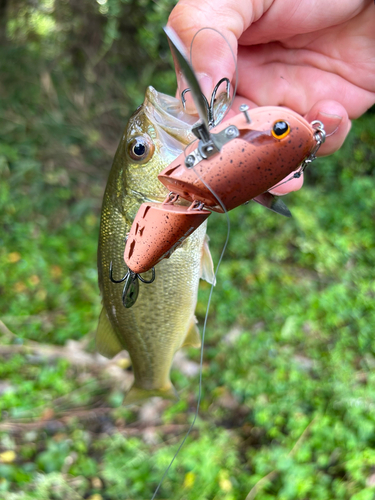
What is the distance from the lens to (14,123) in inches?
158

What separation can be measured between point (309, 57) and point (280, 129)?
1.24 metres

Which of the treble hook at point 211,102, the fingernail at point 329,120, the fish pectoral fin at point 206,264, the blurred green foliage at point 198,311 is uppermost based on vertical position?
the treble hook at point 211,102

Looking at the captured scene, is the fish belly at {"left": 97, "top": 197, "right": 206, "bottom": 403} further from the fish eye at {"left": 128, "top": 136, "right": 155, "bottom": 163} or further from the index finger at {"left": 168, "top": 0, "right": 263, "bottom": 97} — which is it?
the index finger at {"left": 168, "top": 0, "right": 263, "bottom": 97}

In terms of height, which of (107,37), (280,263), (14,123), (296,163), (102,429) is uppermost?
(296,163)

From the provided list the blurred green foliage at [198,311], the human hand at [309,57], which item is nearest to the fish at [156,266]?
the human hand at [309,57]

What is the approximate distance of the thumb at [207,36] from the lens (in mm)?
1225

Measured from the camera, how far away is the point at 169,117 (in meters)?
1.19

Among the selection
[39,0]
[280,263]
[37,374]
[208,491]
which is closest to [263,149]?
[208,491]

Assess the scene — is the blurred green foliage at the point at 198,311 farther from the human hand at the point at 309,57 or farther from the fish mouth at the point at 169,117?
the fish mouth at the point at 169,117

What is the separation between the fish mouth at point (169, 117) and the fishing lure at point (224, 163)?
32cm

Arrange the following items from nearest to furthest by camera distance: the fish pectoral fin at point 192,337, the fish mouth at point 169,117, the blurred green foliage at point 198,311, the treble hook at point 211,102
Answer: the treble hook at point 211,102
the fish mouth at point 169,117
the fish pectoral fin at point 192,337
the blurred green foliage at point 198,311

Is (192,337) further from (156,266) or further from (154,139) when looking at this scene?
(154,139)

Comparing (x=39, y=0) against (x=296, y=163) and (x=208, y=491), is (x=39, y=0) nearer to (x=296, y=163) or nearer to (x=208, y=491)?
(x=296, y=163)

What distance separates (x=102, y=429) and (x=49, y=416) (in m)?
0.44
